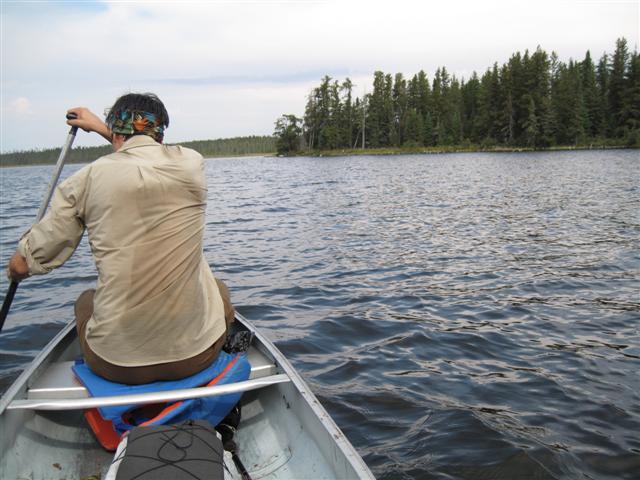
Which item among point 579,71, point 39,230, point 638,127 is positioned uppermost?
point 579,71

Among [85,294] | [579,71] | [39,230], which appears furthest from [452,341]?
[579,71]

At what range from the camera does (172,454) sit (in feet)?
9.00

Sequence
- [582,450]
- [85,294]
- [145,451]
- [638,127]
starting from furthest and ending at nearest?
[638,127] → [582,450] → [85,294] → [145,451]

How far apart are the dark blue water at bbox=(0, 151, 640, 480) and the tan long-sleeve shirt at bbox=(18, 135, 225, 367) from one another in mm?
2316

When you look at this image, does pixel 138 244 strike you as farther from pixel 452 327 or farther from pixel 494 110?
pixel 494 110

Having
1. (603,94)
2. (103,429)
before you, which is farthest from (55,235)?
(603,94)

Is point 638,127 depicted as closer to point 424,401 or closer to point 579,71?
point 579,71

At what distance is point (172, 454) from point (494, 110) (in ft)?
335

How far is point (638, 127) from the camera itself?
79188mm

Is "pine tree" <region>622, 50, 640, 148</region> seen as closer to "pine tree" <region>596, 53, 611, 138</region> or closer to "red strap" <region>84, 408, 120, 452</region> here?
"pine tree" <region>596, 53, 611, 138</region>

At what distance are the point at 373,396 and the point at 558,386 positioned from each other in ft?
6.81

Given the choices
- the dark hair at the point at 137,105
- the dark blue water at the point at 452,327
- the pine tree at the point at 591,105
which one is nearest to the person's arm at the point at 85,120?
the dark hair at the point at 137,105

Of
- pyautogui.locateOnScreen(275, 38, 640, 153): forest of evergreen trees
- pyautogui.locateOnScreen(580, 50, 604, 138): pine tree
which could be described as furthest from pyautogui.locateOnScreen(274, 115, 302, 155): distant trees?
pyautogui.locateOnScreen(580, 50, 604, 138): pine tree

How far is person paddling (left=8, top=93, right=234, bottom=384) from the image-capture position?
3.19 metres
